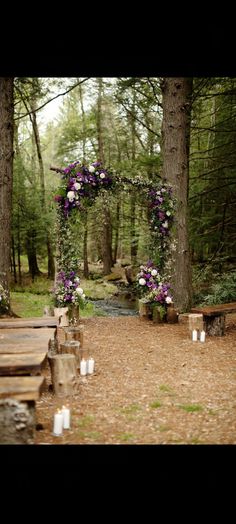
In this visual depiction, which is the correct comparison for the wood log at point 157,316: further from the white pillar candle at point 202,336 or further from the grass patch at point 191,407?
the grass patch at point 191,407

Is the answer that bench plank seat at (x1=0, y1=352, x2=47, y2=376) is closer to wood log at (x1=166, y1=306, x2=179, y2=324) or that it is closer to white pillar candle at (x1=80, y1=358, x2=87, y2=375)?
white pillar candle at (x1=80, y1=358, x2=87, y2=375)

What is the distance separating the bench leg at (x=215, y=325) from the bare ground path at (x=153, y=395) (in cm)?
17

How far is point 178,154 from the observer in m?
8.41

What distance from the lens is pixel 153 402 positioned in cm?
400

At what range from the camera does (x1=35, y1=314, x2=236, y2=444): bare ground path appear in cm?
330

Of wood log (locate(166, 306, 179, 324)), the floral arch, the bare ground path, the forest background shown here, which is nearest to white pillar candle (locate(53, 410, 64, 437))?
the bare ground path

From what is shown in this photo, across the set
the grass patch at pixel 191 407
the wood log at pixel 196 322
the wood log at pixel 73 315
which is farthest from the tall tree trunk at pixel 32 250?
the grass patch at pixel 191 407

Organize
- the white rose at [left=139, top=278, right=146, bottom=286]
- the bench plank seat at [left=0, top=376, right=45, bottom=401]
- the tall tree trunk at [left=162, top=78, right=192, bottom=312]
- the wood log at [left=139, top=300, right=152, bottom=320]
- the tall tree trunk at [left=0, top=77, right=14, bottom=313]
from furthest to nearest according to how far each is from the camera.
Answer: the tall tree trunk at [left=162, top=78, right=192, bottom=312] → the wood log at [left=139, top=300, right=152, bottom=320] → the white rose at [left=139, top=278, right=146, bottom=286] → the tall tree trunk at [left=0, top=77, right=14, bottom=313] → the bench plank seat at [left=0, top=376, right=45, bottom=401]

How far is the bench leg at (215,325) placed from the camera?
267 inches

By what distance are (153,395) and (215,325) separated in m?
2.92

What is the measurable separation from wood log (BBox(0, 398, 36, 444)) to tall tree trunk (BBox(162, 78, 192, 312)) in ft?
18.7
